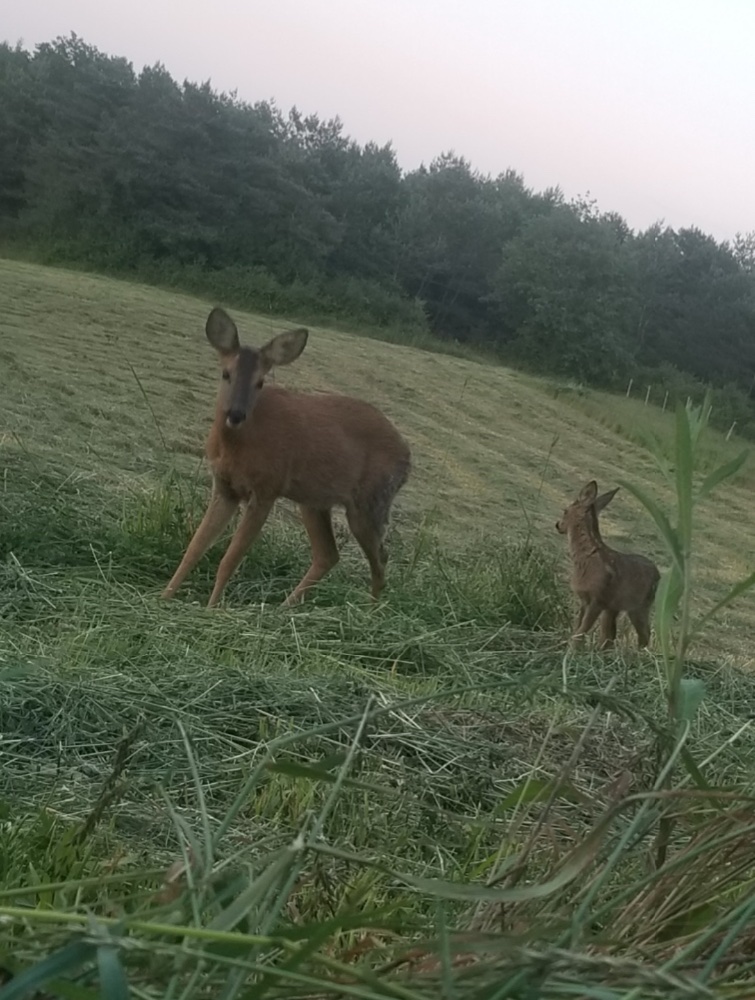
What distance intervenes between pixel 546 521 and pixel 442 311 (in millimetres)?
9377

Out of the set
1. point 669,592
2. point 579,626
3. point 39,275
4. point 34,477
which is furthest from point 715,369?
point 669,592

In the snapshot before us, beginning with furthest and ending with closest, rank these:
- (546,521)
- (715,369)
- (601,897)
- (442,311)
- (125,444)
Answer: (442,311) < (715,369) < (546,521) < (125,444) < (601,897)

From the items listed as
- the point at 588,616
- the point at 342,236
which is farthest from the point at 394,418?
the point at 342,236

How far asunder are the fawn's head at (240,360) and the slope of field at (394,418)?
48cm

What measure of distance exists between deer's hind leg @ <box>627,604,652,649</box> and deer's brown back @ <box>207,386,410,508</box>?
1380mm

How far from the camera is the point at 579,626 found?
4.97 meters

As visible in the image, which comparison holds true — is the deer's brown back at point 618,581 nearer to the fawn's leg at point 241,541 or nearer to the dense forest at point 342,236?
the fawn's leg at point 241,541

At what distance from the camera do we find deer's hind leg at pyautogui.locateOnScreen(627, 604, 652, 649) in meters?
5.35

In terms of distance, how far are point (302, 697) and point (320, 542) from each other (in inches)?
105

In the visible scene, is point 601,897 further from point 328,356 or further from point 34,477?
point 328,356

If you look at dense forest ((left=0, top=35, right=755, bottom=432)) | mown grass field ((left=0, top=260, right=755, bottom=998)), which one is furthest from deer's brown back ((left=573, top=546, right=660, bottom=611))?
dense forest ((left=0, top=35, right=755, bottom=432))

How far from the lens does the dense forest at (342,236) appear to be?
1549 centimetres

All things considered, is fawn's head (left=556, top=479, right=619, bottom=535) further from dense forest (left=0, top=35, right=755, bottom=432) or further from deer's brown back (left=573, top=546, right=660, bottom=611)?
dense forest (left=0, top=35, right=755, bottom=432)

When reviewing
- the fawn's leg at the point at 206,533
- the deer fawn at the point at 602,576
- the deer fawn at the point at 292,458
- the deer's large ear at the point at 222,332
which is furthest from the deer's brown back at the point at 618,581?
the deer's large ear at the point at 222,332
